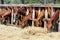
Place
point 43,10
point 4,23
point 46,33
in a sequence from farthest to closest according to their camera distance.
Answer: point 4,23, point 43,10, point 46,33

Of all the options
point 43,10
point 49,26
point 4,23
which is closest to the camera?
point 49,26

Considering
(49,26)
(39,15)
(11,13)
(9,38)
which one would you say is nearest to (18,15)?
(11,13)

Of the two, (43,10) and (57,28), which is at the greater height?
(43,10)

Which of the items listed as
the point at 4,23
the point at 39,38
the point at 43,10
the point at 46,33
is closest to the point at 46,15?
the point at 43,10

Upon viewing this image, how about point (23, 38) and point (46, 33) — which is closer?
point (23, 38)

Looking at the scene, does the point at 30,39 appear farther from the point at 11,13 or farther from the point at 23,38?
the point at 11,13

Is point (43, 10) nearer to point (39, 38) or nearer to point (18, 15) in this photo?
point (18, 15)

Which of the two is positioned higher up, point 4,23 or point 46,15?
point 46,15

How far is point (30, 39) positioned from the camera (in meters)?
8.67

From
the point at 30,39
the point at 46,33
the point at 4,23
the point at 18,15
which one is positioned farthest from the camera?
the point at 4,23

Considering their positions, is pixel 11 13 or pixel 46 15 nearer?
pixel 46 15

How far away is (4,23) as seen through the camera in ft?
46.1

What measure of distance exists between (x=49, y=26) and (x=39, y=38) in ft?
6.88

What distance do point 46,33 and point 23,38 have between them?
5.10 feet
